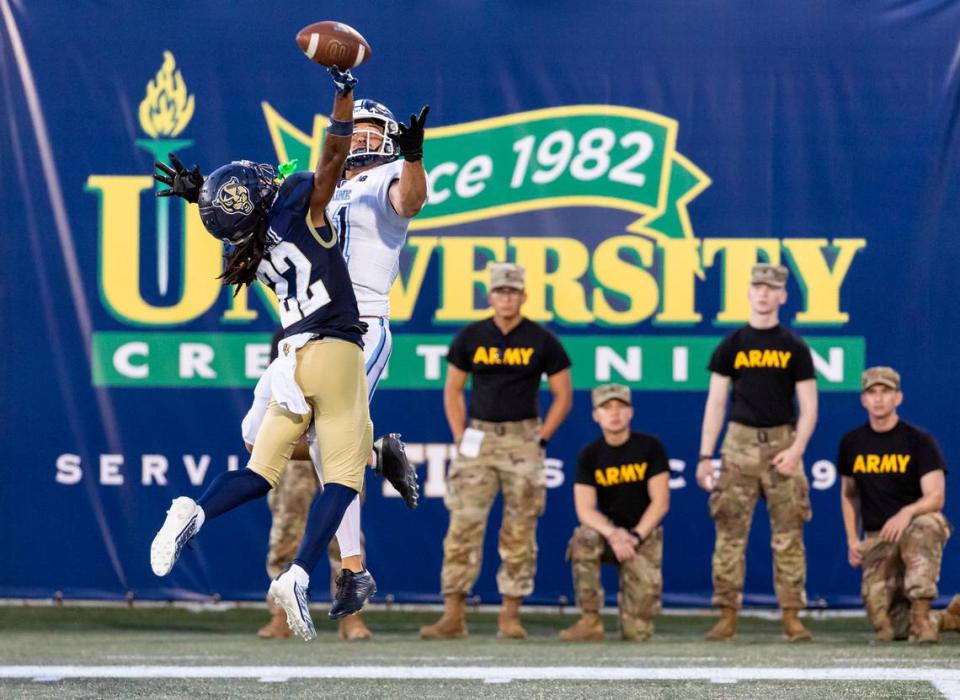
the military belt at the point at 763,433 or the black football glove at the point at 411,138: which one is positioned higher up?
the black football glove at the point at 411,138

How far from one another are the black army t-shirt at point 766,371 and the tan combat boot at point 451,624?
5.33ft

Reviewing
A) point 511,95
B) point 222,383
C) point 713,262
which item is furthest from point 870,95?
point 222,383

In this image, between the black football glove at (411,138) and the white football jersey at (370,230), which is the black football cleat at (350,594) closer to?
the white football jersey at (370,230)

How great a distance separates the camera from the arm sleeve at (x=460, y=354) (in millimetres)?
8297

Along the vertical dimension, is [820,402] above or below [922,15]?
below

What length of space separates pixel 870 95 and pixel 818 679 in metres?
3.82

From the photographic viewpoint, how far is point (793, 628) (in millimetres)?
7891

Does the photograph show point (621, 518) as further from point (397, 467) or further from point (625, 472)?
point (397, 467)

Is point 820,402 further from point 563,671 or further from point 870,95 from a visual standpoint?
point 563,671

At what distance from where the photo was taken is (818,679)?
20.1 ft

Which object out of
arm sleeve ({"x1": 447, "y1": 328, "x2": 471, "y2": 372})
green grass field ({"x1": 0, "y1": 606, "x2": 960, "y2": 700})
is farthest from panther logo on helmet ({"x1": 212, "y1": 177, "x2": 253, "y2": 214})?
arm sleeve ({"x1": 447, "y1": 328, "x2": 471, "y2": 372})

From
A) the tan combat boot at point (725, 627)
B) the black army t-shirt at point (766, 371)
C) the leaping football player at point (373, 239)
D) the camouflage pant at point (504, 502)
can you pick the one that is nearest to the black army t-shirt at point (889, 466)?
the black army t-shirt at point (766, 371)

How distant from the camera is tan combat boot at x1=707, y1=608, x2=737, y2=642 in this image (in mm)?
7961

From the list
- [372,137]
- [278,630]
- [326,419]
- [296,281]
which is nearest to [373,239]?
[372,137]
